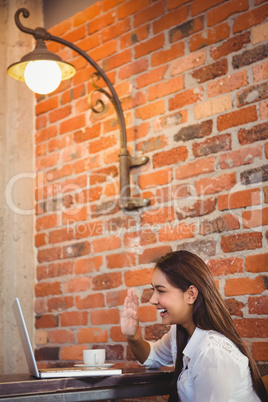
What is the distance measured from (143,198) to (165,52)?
2.26ft

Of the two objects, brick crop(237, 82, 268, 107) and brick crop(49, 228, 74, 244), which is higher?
brick crop(237, 82, 268, 107)

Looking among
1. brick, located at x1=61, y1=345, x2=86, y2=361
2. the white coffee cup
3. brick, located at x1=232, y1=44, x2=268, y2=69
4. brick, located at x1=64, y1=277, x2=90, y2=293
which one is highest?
brick, located at x1=232, y1=44, x2=268, y2=69

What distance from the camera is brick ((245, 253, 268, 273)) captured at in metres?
2.14

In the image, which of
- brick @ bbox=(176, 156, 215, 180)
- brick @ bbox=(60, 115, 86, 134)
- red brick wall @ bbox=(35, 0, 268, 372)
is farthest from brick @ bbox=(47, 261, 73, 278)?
brick @ bbox=(176, 156, 215, 180)

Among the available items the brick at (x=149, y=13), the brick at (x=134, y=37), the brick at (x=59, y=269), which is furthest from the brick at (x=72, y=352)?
the brick at (x=149, y=13)

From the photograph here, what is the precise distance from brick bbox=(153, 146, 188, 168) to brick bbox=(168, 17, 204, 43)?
517 millimetres

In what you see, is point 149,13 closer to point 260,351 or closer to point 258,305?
point 258,305

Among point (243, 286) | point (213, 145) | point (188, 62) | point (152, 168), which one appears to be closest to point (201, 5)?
point (188, 62)

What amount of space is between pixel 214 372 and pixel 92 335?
4.06 feet

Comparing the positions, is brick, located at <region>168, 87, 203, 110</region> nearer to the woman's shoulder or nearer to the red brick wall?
the red brick wall

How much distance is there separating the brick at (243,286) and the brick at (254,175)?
0.38m

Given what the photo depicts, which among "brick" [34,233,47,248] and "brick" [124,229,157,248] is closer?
"brick" [124,229,157,248]

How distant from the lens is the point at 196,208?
2414 millimetres

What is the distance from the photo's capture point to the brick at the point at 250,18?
226 centimetres
